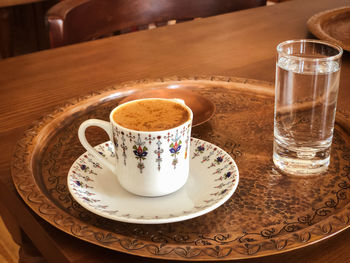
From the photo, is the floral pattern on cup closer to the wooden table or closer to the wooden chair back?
the wooden table

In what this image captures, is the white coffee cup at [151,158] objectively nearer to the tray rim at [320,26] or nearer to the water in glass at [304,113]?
the water in glass at [304,113]

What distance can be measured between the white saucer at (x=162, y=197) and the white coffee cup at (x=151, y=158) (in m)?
0.01

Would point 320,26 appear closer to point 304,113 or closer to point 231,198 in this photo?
point 304,113

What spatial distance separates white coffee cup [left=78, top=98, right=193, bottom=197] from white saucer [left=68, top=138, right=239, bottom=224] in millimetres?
14

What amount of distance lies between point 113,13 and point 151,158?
757 mm

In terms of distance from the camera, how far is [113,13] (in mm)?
1170

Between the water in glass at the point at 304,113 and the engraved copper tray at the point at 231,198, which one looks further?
the water in glass at the point at 304,113

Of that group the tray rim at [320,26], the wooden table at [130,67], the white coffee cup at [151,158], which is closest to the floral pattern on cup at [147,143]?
the white coffee cup at [151,158]

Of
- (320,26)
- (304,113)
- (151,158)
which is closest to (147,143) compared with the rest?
(151,158)

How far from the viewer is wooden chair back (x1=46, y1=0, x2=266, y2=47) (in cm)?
102

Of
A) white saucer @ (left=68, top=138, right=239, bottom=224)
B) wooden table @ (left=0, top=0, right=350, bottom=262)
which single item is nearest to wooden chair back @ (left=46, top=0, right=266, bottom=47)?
wooden table @ (left=0, top=0, right=350, bottom=262)

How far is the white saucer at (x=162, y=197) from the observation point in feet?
1.55

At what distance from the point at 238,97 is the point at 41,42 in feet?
8.14

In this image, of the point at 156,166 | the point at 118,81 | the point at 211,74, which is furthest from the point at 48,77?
the point at 156,166
